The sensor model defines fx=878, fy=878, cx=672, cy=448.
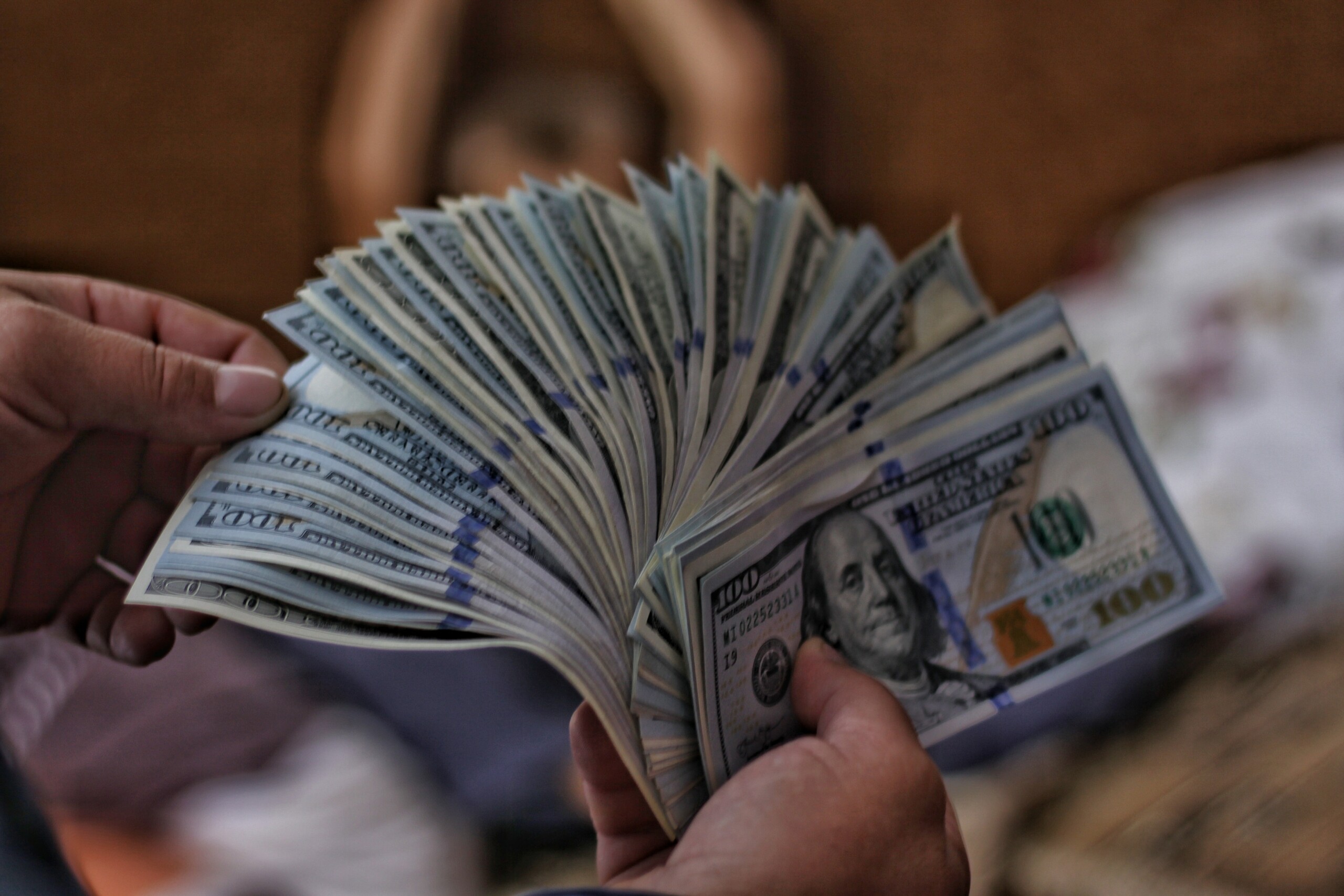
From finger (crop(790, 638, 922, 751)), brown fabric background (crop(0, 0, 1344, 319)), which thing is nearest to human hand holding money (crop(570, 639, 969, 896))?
finger (crop(790, 638, 922, 751))

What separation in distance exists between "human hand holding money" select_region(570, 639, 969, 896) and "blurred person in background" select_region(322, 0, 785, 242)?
3.82 feet

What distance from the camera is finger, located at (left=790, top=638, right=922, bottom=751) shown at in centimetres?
61

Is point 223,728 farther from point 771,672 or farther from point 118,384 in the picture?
point 771,672

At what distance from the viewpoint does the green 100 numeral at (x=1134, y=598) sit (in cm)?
78

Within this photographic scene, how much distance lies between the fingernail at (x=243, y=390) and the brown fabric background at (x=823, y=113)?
93cm

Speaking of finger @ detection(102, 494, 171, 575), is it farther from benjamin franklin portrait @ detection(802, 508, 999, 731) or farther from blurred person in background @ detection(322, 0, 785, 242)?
blurred person in background @ detection(322, 0, 785, 242)

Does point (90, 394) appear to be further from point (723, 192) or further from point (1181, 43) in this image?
point (1181, 43)

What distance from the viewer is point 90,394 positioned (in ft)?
2.28

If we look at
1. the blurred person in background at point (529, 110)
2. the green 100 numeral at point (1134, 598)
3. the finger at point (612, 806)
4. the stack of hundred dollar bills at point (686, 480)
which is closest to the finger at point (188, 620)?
the stack of hundred dollar bills at point (686, 480)

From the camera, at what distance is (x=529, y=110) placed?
160 cm

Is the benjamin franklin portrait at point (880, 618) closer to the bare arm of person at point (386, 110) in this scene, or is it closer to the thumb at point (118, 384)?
the thumb at point (118, 384)

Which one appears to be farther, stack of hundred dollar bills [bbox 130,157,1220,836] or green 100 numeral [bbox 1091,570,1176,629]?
green 100 numeral [bbox 1091,570,1176,629]

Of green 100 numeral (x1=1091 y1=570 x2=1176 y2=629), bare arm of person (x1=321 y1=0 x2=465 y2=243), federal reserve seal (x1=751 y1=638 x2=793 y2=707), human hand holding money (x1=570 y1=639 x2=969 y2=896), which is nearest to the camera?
human hand holding money (x1=570 y1=639 x2=969 y2=896)

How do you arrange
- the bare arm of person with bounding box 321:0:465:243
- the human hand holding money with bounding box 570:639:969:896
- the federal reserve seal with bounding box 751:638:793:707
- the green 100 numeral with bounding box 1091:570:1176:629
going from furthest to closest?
the bare arm of person with bounding box 321:0:465:243
the green 100 numeral with bounding box 1091:570:1176:629
the federal reserve seal with bounding box 751:638:793:707
the human hand holding money with bounding box 570:639:969:896
